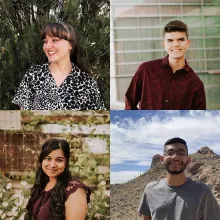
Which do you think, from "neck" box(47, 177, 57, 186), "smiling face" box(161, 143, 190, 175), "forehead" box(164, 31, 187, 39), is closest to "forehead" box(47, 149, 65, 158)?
"neck" box(47, 177, 57, 186)

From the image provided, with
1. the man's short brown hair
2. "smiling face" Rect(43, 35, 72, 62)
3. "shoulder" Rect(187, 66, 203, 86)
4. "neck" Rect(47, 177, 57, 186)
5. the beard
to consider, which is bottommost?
"neck" Rect(47, 177, 57, 186)

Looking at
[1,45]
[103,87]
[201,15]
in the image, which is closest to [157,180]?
[103,87]

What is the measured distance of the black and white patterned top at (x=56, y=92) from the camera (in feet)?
8.94

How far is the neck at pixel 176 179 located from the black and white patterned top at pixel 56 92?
66cm

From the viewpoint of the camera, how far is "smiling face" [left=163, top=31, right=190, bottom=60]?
2.71 m

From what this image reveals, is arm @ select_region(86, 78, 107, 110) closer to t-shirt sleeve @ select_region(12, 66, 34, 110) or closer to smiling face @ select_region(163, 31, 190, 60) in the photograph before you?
t-shirt sleeve @ select_region(12, 66, 34, 110)

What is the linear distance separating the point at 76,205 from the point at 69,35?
3.74 ft

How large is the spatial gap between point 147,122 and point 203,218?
28.3 inches

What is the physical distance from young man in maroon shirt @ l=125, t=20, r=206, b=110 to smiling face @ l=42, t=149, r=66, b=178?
1.91 ft

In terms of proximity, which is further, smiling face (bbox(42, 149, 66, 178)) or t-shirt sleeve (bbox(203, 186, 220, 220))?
smiling face (bbox(42, 149, 66, 178))

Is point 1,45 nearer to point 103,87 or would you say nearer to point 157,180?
point 103,87

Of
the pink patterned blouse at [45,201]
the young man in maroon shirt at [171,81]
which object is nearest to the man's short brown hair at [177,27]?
the young man in maroon shirt at [171,81]

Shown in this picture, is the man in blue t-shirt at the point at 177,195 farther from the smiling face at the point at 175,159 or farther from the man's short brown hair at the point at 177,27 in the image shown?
the man's short brown hair at the point at 177,27

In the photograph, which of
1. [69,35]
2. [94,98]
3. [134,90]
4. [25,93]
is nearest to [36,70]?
[25,93]
